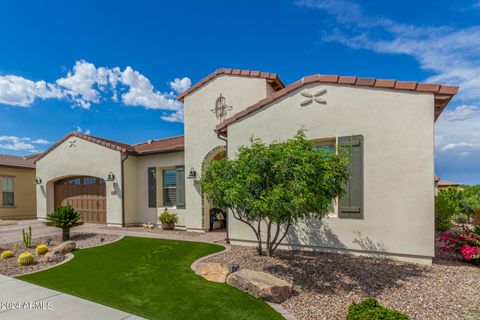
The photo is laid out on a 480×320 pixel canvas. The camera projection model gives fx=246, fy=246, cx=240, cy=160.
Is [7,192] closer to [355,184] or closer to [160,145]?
[160,145]

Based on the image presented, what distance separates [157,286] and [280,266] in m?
2.96

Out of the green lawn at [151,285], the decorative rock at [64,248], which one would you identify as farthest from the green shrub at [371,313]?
the decorative rock at [64,248]

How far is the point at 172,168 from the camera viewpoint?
12.9m

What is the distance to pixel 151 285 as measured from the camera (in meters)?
5.30

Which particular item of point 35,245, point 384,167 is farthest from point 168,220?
point 384,167

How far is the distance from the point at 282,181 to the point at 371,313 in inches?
104

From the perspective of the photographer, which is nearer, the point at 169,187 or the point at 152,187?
the point at 169,187

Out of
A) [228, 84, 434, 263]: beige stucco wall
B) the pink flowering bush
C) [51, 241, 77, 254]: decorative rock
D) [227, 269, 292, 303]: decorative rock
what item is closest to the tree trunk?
[51, 241, 77, 254]: decorative rock

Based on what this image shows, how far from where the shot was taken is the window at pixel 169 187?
1285cm

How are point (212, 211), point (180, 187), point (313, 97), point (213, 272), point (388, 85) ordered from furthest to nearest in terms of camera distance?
point (180, 187) < point (212, 211) < point (313, 97) < point (388, 85) < point (213, 272)

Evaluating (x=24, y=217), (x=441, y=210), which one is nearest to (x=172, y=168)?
(x=441, y=210)

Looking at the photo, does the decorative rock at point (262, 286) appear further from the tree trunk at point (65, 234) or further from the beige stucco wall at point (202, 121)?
the tree trunk at point (65, 234)

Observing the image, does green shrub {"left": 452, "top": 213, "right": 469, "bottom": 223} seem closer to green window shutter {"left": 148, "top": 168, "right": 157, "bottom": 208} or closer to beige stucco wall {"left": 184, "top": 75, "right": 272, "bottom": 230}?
beige stucco wall {"left": 184, "top": 75, "right": 272, "bottom": 230}

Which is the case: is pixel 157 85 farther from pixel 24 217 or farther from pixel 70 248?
pixel 24 217
